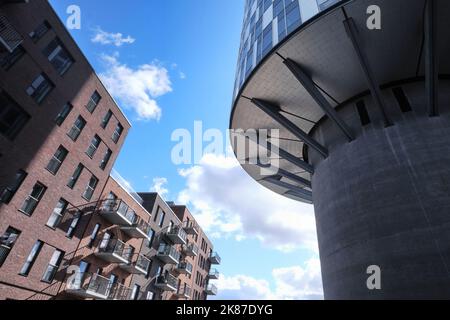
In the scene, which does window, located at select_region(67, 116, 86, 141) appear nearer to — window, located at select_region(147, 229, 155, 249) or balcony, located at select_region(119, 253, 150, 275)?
balcony, located at select_region(119, 253, 150, 275)

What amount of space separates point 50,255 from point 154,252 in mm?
13875

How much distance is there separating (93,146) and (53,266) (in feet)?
28.2

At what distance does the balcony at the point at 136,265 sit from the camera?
23.2 meters

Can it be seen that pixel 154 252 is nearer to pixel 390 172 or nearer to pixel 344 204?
pixel 344 204

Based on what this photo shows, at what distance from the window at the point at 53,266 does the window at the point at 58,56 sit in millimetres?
11508

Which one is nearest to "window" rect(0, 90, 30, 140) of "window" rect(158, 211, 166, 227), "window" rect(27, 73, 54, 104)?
"window" rect(27, 73, 54, 104)

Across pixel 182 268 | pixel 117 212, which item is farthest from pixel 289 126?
pixel 182 268

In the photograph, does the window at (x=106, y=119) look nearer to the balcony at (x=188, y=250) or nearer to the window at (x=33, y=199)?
the window at (x=33, y=199)

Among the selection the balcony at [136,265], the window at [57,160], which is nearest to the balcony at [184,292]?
the balcony at [136,265]

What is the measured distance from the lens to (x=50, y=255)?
655 inches

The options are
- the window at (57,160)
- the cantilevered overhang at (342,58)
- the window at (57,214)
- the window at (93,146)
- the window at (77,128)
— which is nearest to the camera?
the cantilevered overhang at (342,58)

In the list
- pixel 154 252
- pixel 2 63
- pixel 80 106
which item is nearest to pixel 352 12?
pixel 2 63

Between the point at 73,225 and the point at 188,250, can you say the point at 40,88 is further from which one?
the point at 188,250

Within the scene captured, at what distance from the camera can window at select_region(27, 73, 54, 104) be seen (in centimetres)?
1605
